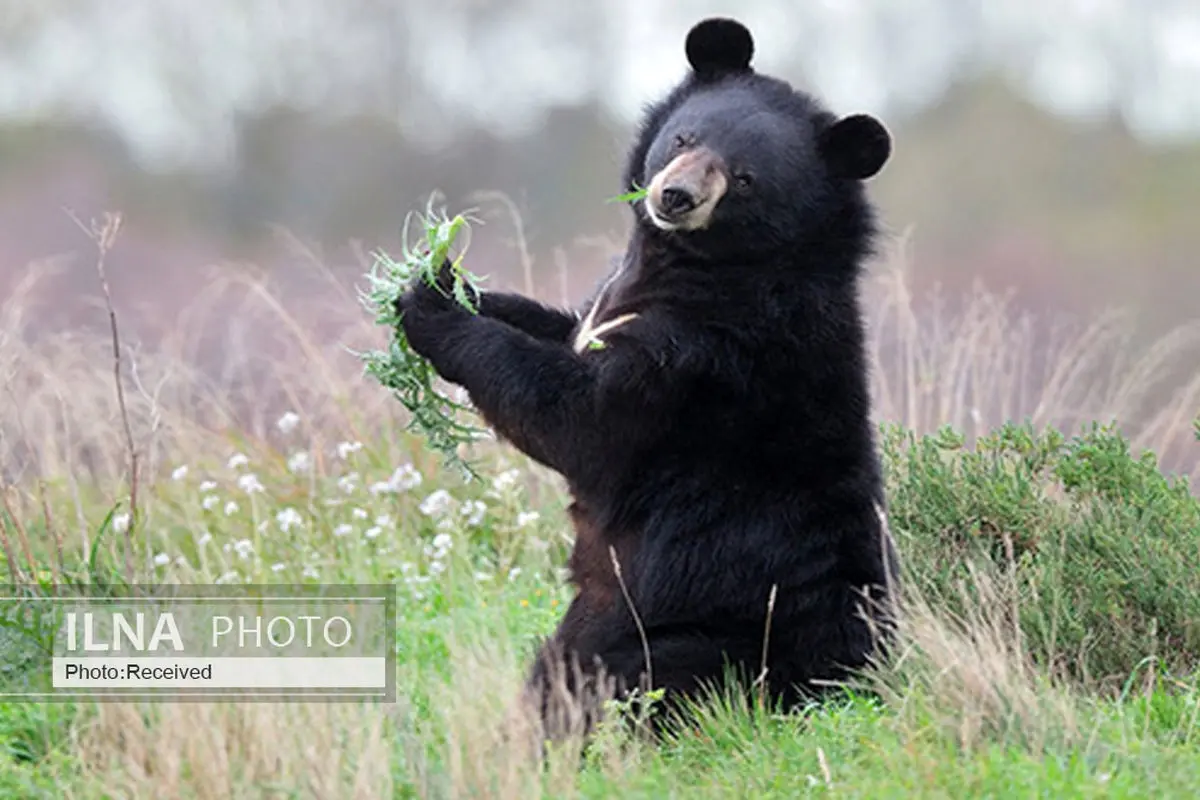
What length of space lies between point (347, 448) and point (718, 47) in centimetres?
368

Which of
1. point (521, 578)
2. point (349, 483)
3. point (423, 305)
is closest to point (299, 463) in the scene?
point (349, 483)

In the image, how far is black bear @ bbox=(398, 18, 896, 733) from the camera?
20.3 feet

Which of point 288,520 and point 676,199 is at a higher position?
point 676,199

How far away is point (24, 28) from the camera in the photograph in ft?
74.2

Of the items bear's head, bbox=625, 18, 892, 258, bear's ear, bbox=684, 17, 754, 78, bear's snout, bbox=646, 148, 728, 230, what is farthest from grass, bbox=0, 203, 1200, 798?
bear's ear, bbox=684, 17, 754, 78

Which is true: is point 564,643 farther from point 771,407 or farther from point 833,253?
point 833,253

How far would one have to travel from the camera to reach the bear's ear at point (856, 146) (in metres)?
6.51

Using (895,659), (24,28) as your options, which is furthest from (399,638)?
(24,28)

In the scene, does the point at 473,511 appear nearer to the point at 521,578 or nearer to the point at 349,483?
the point at 521,578

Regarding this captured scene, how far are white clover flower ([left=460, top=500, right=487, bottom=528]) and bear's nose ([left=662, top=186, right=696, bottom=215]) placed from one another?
3469 millimetres

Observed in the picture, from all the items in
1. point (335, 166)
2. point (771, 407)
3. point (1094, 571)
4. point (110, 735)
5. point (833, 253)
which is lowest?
point (110, 735)

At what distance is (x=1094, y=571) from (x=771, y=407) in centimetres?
153

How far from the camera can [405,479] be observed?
9.77 metres

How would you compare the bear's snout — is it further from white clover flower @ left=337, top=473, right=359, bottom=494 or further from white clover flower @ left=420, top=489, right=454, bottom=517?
white clover flower @ left=337, top=473, right=359, bottom=494
